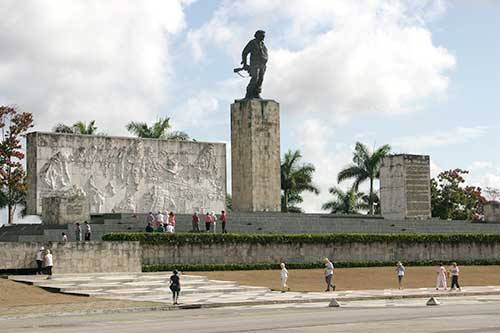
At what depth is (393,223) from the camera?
34.4m

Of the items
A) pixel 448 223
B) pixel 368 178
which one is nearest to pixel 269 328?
pixel 448 223

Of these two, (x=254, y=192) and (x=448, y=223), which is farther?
(x=448, y=223)

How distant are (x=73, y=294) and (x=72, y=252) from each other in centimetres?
462

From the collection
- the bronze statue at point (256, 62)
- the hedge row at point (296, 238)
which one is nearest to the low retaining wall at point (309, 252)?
the hedge row at point (296, 238)

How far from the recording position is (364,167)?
150 feet

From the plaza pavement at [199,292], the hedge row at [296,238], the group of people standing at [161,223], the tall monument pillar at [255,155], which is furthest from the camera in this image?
the tall monument pillar at [255,155]

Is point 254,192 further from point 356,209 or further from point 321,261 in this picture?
point 356,209

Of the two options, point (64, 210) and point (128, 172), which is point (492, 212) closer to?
point (128, 172)

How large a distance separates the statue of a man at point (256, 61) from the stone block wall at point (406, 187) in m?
7.38

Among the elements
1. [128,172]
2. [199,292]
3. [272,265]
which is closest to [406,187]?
[272,265]

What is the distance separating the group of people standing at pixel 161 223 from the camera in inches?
1108

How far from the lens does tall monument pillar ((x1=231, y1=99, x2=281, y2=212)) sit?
33.3 m

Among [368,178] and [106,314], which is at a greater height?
[368,178]

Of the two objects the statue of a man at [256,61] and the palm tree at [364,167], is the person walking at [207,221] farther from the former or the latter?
the palm tree at [364,167]
